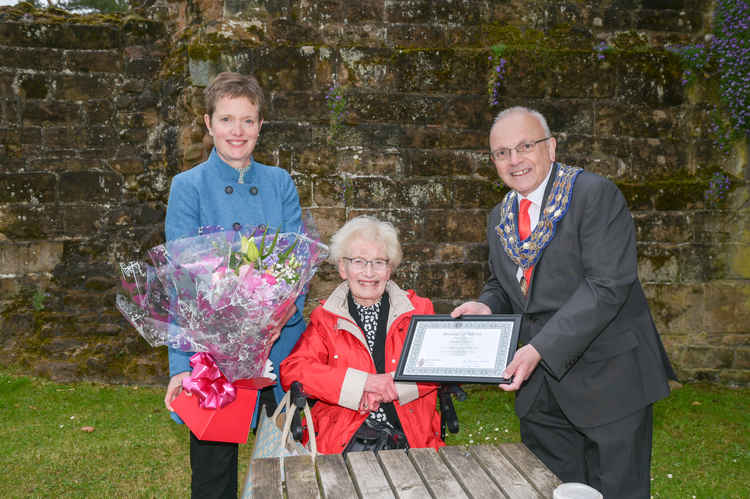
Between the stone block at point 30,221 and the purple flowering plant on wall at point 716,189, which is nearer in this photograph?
the purple flowering plant on wall at point 716,189

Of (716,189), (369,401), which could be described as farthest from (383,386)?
(716,189)

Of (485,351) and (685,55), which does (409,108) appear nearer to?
(685,55)

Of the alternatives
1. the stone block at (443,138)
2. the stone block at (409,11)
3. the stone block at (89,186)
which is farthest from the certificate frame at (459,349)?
the stone block at (89,186)

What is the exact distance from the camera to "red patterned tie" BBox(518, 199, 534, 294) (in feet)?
8.70

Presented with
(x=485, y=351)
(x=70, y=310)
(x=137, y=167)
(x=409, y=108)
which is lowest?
(x=70, y=310)

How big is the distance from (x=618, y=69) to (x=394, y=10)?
2102 mm

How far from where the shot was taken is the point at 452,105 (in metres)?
5.17

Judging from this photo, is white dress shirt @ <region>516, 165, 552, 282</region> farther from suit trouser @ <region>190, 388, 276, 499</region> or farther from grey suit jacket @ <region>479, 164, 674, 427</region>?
suit trouser @ <region>190, 388, 276, 499</region>

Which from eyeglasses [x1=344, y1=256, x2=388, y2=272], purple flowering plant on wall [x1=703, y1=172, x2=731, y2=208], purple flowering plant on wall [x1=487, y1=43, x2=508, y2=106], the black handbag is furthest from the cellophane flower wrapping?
purple flowering plant on wall [x1=703, y1=172, x2=731, y2=208]

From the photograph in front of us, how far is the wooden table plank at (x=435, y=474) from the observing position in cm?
197

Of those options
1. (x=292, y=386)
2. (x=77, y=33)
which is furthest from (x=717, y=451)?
(x=77, y=33)

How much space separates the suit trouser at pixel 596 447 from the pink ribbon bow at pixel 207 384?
1441mm

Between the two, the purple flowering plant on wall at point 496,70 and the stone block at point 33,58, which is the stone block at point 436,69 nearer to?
the purple flowering plant on wall at point 496,70

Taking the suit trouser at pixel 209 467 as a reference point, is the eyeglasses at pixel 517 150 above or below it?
above
